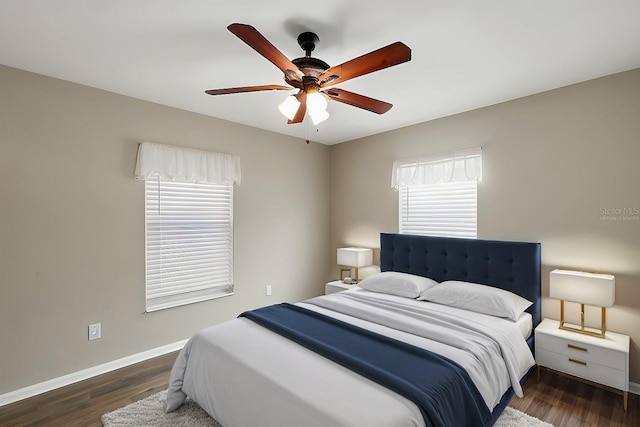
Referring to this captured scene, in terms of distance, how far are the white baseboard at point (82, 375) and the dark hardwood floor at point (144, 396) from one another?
5 centimetres

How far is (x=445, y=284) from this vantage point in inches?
121

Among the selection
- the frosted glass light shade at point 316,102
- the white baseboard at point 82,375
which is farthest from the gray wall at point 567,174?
the white baseboard at point 82,375

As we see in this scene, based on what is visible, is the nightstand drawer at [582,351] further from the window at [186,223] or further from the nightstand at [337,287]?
the window at [186,223]

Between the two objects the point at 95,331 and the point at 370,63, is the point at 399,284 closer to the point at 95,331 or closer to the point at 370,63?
the point at 370,63

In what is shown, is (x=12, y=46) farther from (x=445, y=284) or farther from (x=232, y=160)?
(x=445, y=284)

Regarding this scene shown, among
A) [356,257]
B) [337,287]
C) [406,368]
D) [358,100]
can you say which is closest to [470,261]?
[356,257]

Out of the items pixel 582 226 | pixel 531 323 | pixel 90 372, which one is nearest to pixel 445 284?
pixel 531 323

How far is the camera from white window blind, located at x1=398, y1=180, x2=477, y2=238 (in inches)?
135

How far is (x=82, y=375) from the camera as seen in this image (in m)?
2.73

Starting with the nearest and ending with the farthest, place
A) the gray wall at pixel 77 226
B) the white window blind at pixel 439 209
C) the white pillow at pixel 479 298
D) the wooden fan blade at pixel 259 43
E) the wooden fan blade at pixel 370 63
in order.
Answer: the wooden fan blade at pixel 259 43
the wooden fan blade at pixel 370 63
the gray wall at pixel 77 226
the white pillow at pixel 479 298
the white window blind at pixel 439 209

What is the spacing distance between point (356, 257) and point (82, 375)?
2.92 m

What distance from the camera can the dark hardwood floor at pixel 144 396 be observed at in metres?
2.18

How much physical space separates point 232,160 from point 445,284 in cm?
261

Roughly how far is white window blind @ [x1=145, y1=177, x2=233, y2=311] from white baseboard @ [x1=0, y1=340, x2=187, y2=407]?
17.1 inches
